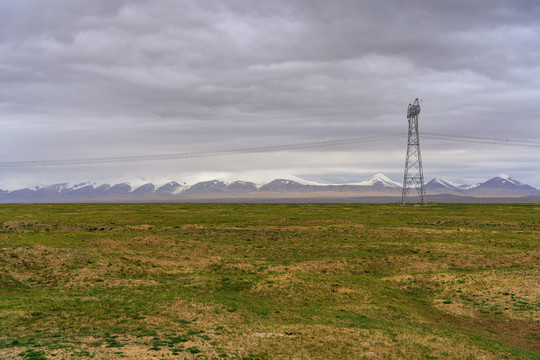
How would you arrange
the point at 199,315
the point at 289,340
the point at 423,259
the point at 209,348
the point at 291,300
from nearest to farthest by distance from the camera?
the point at 209,348 < the point at 289,340 < the point at 199,315 < the point at 291,300 < the point at 423,259

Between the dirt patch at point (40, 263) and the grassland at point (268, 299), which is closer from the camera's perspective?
the grassland at point (268, 299)

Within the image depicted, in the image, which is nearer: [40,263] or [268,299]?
[268,299]

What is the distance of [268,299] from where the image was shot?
36.7 m

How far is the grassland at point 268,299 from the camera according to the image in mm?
24141

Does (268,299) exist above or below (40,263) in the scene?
below

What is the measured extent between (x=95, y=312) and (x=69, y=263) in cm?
1799

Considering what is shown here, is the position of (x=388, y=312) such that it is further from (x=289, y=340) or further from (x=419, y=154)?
(x=419, y=154)

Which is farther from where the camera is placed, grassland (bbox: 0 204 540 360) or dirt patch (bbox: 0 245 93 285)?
dirt patch (bbox: 0 245 93 285)

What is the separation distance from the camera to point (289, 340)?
24.9 meters

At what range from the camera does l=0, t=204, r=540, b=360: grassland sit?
79.2ft

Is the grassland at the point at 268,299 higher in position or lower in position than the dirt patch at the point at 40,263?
lower

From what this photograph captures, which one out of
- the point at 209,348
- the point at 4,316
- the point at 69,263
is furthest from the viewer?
the point at 69,263

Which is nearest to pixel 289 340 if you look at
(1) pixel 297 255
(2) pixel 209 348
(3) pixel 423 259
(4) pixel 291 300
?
(2) pixel 209 348

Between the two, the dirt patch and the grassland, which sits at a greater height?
the dirt patch
